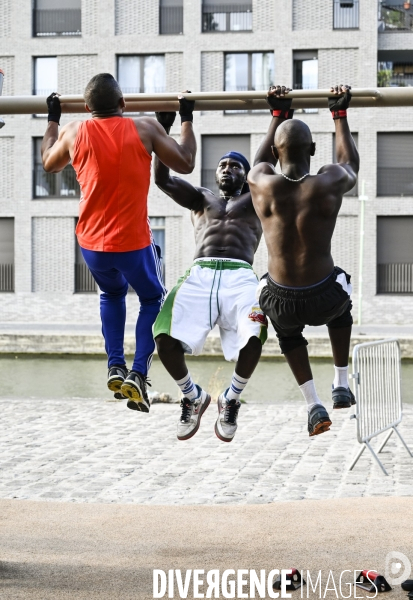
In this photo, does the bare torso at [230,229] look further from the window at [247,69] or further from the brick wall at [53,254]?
the brick wall at [53,254]

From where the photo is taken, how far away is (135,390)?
7523 millimetres

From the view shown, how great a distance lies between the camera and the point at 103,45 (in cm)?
4288

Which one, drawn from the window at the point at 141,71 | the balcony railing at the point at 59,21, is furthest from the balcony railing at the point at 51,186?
the balcony railing at the point at 59,21

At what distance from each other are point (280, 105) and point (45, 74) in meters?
38.4

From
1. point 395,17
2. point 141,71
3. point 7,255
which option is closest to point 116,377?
point 141,71

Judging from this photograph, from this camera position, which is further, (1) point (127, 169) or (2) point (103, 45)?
(2) point (103, 45)

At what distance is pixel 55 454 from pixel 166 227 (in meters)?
23.1

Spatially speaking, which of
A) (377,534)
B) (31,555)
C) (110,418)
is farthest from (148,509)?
(110,418)

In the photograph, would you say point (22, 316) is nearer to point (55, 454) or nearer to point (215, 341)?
point (215, 341)

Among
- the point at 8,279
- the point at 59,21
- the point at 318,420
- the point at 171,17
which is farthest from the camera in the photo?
the point at 8,279

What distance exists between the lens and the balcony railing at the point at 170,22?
142 ft

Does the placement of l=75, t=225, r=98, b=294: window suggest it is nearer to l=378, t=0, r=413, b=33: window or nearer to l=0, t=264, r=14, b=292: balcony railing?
l=0, t=264, r=14, b=292: balcony railing

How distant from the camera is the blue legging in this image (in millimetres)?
7453

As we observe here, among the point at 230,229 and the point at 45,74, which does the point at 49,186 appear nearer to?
the point at 45,74
